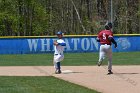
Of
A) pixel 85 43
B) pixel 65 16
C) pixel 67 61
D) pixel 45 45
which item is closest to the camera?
pixel 67 61

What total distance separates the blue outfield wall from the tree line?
28129 millimetres

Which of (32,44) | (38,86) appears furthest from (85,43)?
(38,86)

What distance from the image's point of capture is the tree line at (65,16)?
68938mm

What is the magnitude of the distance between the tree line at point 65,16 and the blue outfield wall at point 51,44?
Answer: 28.1 meters

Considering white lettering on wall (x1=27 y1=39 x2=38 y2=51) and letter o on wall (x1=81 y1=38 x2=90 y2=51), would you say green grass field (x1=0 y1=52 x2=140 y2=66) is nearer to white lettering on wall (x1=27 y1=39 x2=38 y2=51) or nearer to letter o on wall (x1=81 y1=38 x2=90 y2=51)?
white lettering on wall (x1=27 y1=39 x2=38 y2=51)

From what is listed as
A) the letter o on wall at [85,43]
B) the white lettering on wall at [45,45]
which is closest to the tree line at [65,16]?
the white lettering on wall at [45,45]

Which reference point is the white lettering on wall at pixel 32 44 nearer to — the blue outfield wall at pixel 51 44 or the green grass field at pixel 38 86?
the blue outfield wall at pixel 51 44

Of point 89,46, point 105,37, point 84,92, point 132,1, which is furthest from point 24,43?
point 132,1

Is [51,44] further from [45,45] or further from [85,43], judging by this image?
[85,43]

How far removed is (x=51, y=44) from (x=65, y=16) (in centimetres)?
4618

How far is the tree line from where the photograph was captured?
68938 mm

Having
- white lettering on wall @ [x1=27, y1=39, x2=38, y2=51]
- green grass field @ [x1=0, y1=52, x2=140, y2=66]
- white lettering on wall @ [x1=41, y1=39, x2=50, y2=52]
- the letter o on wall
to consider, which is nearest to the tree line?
white lettering on wall @ [x1=27, y1=39, x2=38, y2=51]

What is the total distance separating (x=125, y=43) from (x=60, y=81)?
22743 millimetres

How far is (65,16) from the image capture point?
8256cm
